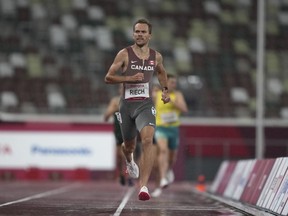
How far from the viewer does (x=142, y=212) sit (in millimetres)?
8875

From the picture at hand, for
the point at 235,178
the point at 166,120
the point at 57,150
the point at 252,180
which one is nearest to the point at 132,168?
the point at 252,180

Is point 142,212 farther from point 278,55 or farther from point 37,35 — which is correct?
point 278,55

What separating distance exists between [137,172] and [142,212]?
5.98 feet

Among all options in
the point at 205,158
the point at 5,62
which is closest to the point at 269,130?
the point at 205,158

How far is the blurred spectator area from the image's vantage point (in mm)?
27328

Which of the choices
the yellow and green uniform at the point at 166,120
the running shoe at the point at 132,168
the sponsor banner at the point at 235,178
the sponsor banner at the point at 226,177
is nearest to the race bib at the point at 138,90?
the running shoe at the point at 132,168

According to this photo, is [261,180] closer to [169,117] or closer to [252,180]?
[252,180]

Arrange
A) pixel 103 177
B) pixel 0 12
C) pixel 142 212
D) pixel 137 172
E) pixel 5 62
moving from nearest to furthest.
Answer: pixel 142 212 → pixel 137 172 → pixel 103 177 → pixel 5 62 → pixel 0 12

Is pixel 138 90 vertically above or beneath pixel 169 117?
above

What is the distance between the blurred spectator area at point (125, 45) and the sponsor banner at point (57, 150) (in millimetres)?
1183

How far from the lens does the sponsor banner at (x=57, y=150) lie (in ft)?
82.2

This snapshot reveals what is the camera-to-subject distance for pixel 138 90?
948 cm

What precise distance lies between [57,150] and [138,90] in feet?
52.6

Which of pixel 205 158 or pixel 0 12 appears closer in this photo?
pixel 205 158
